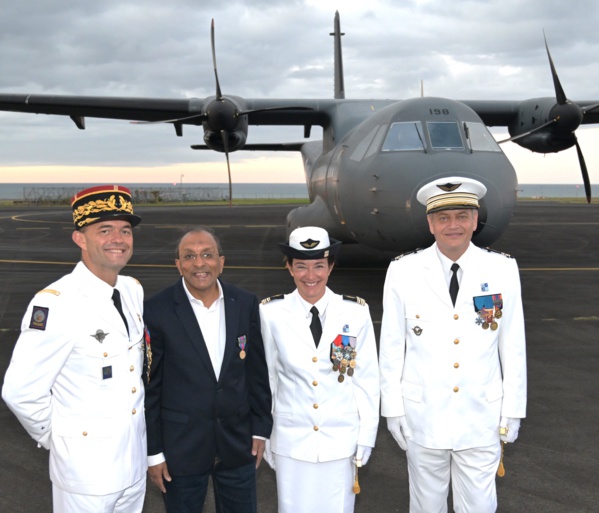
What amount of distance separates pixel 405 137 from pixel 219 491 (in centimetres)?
738

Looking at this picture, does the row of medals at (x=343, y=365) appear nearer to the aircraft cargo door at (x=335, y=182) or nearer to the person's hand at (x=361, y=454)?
the person's hand at (x=361, y=454)

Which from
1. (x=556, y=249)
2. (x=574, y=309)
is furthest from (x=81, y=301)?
(x=556, y=249)

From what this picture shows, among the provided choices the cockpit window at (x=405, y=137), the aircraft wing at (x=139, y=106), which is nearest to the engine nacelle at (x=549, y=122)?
the aircraft wing at (x=139, y=106)

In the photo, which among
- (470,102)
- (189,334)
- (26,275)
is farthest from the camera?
(470,102)

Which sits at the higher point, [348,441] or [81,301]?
[81,301]

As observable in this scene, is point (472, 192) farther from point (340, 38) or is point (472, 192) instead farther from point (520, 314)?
point (340, 38)

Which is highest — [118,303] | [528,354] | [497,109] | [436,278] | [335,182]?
[497,109]

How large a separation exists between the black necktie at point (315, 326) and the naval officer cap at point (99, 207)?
3.58 ft

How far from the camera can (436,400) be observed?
3.33m

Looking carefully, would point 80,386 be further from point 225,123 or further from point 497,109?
point 497,109

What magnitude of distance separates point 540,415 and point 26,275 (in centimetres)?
1100

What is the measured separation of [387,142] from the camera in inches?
381

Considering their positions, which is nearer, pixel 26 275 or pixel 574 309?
pixel 574 309

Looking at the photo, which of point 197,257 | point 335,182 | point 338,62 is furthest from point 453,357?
point 338,62
